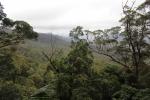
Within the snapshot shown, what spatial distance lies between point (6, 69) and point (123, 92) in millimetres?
21903

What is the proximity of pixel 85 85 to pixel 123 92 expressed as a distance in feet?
10.1

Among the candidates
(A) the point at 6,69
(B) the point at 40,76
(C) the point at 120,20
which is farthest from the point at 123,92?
(B) the point at 40,76

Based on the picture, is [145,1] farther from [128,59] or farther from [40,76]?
[40,76]

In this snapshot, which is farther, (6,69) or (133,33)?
(6,69)

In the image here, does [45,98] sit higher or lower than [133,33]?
lower

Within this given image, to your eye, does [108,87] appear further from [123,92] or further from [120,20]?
[120,20]

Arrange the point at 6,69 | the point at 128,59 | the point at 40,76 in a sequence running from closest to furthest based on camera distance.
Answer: the point at 128,59 < the point at 6,69 < the point at 40,76

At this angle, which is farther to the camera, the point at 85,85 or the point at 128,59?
the point at 128,59

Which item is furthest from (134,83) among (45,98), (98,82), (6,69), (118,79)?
(6,69)

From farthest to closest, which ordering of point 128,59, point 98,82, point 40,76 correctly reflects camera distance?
1. point 40,76
2. point 128,59
3. point 98,82

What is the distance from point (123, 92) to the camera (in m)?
23.2

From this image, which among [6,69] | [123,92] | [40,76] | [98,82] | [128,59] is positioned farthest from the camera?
[40,76]

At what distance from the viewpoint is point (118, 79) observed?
2570 centimetres

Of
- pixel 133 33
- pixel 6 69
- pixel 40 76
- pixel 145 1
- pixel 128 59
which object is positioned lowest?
pixel 40 76
